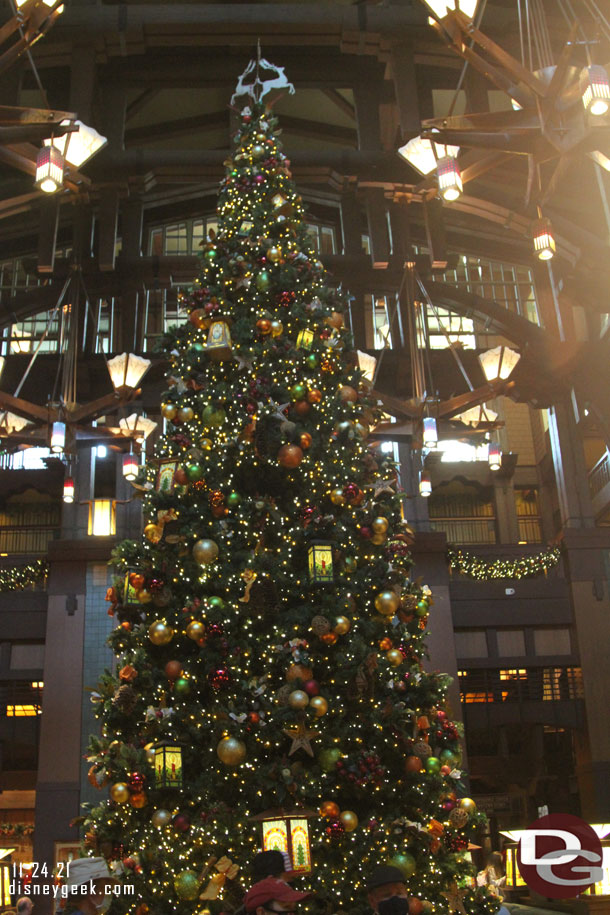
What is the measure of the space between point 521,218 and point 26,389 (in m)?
9.22

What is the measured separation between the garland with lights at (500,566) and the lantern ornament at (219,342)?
9740mm

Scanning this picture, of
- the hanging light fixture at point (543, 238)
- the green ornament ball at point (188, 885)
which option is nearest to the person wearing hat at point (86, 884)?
the green ornament ball at point (188, 885)

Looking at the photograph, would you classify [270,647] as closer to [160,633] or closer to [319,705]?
[319,705]

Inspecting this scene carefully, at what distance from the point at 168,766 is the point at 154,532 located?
1.59m

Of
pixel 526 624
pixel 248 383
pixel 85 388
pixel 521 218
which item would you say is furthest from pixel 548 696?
pixel 248 383

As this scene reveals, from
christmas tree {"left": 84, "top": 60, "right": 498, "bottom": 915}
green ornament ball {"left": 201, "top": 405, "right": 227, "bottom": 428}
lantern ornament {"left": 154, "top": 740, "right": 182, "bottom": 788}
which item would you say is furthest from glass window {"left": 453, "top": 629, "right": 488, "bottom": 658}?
lantern ornament {"left": 154, "top": 740, "right": 182, "bottom": 788}

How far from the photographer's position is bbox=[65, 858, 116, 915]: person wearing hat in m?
4.30

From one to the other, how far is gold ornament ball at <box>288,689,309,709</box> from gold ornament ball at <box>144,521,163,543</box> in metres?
1.48

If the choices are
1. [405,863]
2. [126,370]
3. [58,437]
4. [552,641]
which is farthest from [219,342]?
[552,641]

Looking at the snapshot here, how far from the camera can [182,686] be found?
5879 mm

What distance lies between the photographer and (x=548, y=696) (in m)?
15.3

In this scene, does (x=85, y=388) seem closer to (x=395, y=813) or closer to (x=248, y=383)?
(x=248, y=383)

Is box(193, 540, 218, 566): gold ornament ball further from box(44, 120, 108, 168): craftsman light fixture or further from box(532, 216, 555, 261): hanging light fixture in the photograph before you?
box(532, 216, 555, 261): hanging light fixture

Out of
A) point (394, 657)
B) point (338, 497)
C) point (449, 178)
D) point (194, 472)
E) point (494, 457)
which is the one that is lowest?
point (394, 657)
